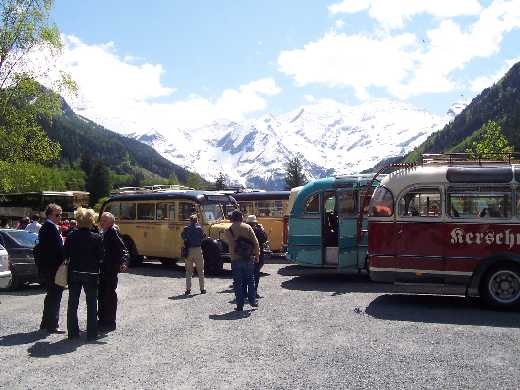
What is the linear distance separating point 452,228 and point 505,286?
1436mm

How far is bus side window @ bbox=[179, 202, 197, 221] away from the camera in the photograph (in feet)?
64.4

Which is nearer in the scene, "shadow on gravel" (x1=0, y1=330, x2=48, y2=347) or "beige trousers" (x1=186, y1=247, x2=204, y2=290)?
"shadow on gravel" (x1=0, y1=330, x2=48, y2=347)

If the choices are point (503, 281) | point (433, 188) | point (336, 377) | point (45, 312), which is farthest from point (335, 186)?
point (336, 377)

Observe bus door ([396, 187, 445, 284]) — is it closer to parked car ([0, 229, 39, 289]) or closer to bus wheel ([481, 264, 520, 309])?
bus wheel ([481, 264, 520, 309])

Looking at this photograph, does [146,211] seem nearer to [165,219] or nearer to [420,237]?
[165,219]

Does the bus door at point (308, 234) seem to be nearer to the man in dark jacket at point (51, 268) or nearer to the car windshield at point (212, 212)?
the car windshield at point (212, 212)

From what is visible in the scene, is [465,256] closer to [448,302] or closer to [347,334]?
[448,302]

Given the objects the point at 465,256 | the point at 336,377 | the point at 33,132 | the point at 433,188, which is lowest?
the point at 336,377

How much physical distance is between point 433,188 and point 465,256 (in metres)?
1.47

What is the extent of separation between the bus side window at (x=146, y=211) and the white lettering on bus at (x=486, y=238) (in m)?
11.7

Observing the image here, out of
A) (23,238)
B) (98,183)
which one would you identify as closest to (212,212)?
(23,238)

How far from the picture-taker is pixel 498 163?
40.4 feet

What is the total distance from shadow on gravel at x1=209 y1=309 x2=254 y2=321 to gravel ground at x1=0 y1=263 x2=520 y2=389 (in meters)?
0.02

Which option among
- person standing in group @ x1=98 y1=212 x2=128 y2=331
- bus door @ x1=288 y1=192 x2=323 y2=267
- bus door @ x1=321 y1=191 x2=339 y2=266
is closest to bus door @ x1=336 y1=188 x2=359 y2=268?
bus door @ x1=321 y1=191 x2=339 y2=266
